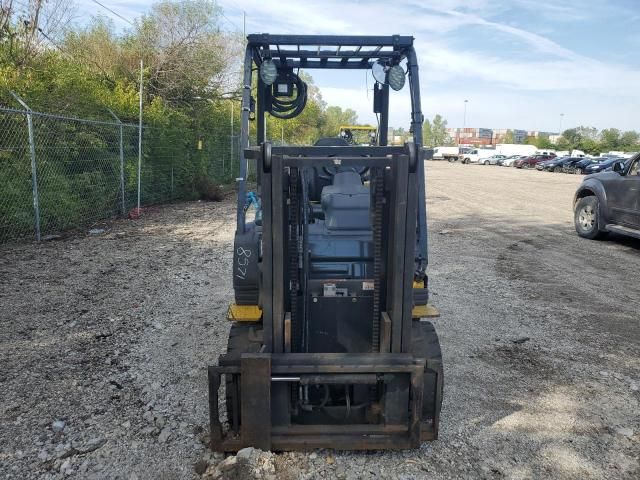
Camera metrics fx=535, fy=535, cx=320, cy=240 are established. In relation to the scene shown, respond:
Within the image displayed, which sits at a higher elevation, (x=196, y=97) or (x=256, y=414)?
(x=196, y=97)

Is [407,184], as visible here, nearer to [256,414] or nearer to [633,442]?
[256,414]

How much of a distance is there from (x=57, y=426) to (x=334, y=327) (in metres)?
1.86

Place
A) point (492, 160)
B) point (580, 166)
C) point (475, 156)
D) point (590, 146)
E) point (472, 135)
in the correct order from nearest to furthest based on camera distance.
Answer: point (580, 166) < point (492, 160) < point (475, 156) < point (590, 146) < point (472, 135)

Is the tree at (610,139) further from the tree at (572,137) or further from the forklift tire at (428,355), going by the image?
the forklift tire at (428,355)

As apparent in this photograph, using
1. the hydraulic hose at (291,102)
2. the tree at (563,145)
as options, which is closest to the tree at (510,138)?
the tree at (563,145)

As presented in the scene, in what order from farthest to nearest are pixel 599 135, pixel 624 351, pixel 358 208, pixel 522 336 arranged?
pixel 599 135
pixel 522 336
pixel 624 351
pixel 358 208

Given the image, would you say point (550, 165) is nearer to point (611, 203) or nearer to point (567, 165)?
point (567, 165)

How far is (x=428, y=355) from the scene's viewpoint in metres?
3.53

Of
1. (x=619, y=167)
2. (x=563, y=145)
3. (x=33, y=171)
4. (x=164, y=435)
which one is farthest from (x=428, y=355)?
(x=563, y=145)

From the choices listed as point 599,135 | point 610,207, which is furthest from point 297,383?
point 599,135

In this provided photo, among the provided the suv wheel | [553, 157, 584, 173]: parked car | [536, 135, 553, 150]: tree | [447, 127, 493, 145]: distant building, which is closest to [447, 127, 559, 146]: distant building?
[447, 127, 493, 145]: distant building

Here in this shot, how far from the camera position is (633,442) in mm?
3361

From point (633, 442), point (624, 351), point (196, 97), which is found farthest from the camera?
point (196, 97)

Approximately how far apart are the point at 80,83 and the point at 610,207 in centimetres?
1066
